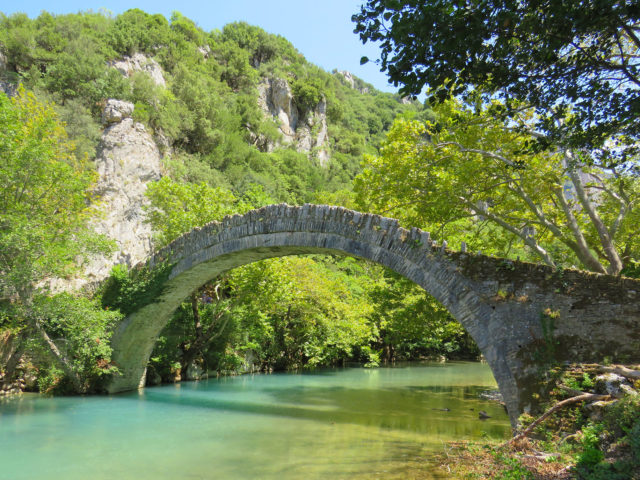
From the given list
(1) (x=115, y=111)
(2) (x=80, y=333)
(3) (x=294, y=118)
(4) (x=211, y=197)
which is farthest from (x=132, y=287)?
(3) (x=294, y=118)

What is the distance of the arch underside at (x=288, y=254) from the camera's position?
6.88m

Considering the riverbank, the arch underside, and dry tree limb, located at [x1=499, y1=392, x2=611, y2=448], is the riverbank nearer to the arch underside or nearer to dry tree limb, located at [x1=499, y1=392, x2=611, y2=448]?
dry tree limb, located at [x1=499, y1=392, x2=611, y2=448]

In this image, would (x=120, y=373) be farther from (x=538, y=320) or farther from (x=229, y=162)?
(x=229, y=162)

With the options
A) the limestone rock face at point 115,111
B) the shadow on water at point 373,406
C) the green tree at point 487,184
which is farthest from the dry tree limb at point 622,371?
the limestone rock face at point 115,111

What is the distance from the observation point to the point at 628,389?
188 inches

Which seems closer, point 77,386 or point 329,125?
point 77,386

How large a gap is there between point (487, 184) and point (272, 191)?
24.7 m

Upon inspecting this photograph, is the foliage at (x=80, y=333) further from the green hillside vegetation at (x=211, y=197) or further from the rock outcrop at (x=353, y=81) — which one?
the rock outcrop at (x=353, y=81)

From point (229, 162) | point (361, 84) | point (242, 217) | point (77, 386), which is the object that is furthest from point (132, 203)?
point (361, 84)

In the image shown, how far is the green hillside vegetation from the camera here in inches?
469

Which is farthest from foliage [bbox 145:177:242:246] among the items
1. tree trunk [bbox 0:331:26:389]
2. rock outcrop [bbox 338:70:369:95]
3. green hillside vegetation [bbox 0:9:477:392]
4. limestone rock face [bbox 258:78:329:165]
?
rock outcrop [bbox 338:70:369:95]

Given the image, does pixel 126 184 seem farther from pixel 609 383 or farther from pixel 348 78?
pixel 348 78

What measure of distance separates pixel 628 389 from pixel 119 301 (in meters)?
11.4

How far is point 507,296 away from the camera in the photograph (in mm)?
6668
